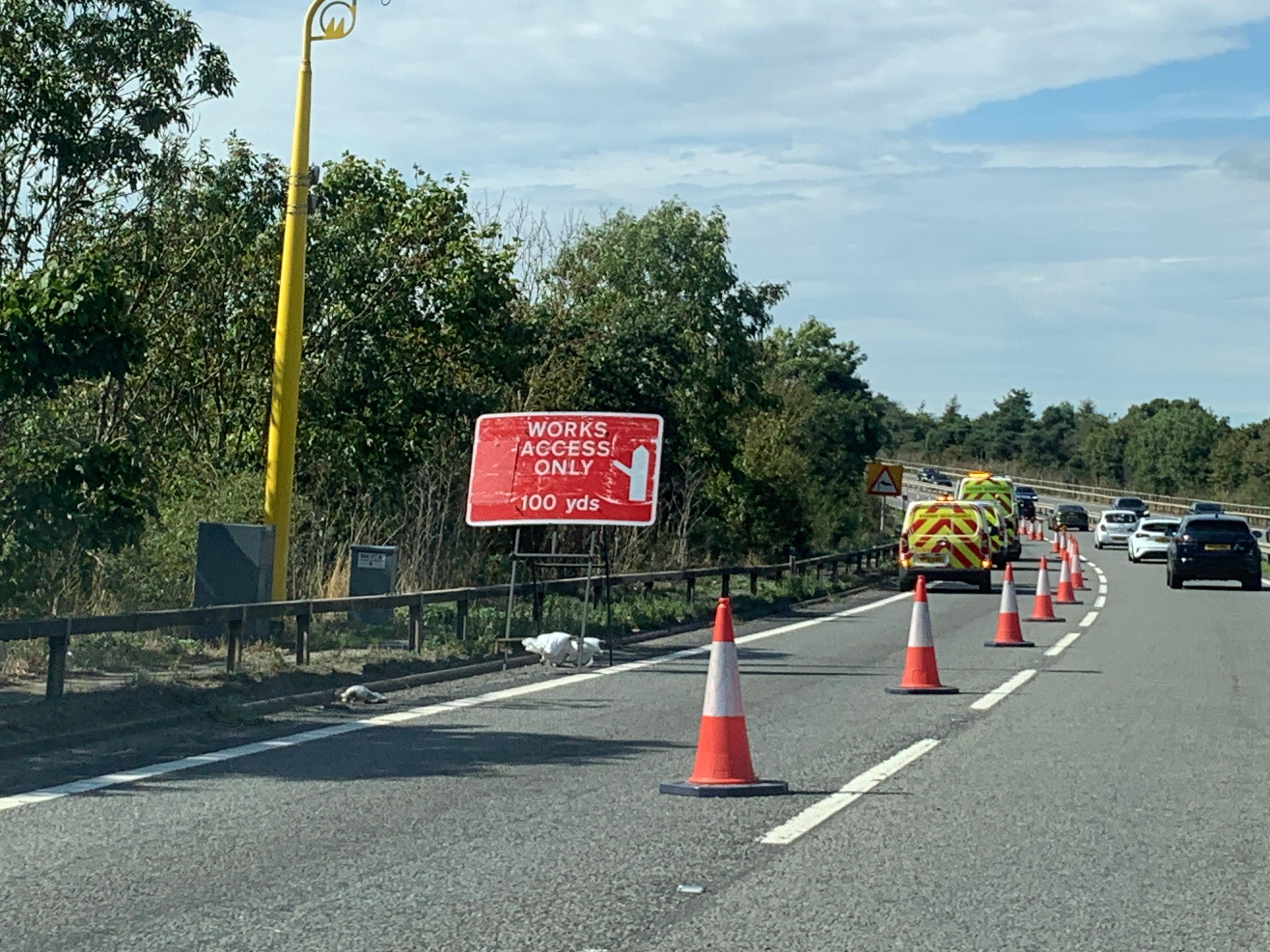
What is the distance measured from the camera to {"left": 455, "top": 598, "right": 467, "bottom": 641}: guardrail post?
55.5ft

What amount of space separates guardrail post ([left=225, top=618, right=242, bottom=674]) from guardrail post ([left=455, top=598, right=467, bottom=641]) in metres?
3.59

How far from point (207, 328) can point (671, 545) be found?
1092cm

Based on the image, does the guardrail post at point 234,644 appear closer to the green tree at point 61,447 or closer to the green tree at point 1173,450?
the green tree at point 61,447

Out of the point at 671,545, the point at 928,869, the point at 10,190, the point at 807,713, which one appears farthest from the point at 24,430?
the point at 671,545

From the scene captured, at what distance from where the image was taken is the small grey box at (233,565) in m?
15.1

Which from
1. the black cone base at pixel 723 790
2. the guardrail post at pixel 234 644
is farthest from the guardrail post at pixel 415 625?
the black cone base at pixel 723 790

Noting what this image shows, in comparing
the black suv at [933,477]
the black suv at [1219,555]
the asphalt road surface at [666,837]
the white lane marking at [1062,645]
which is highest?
the black suv at [933,477]

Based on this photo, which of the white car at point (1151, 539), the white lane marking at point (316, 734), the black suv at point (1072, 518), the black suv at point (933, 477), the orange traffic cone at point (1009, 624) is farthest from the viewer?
the black suv at point (933, 477)

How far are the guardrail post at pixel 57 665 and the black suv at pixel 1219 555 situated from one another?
2793 cm

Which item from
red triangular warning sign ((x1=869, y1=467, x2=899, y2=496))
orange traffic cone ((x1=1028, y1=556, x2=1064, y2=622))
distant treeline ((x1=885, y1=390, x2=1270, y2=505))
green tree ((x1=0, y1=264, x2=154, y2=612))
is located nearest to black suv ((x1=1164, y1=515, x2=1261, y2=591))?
red triangular warning sign ((x1=869, y1=467, x2=899, y2=496))

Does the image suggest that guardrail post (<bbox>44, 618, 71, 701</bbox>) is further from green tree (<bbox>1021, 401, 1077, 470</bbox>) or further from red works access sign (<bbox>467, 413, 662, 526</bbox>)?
green tree (<bbox>1021, 401, 1077, 470</bbox>)

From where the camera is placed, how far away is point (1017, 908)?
21.0 feet

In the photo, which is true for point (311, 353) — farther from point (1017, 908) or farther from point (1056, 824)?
point (1017, 908)

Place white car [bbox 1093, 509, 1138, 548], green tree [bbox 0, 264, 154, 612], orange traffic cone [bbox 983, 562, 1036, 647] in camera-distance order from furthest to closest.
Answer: white car [bbox 1093, 509, 1138, 548] → orange traffic cone [bbox 983, 562, 1036, 647] → green tree [bbox 0, 264, 154, 612]
